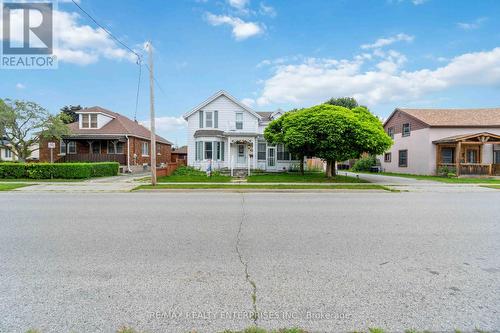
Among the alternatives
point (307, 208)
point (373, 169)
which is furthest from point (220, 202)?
point (373, 169)

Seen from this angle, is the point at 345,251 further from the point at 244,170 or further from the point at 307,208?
the point at 244,170

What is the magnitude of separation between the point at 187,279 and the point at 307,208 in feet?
19.2

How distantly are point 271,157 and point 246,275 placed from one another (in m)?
22.0

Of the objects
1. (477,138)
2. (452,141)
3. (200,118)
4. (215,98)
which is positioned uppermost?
(215,98)

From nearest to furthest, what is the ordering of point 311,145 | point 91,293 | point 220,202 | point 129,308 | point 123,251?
point 129,308 → point 91,293 → point 123,251 → point 220,202 → point 311,145

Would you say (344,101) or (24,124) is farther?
(344,101)

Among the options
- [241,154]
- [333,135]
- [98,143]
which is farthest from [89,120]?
[333,135]

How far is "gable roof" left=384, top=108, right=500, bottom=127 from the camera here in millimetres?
24062

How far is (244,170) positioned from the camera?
2356 centimetres

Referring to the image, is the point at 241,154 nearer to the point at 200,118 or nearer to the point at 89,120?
the point at 200,118

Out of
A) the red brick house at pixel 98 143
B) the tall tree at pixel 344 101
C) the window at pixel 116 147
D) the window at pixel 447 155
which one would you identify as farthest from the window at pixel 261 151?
the tall tree at pixel 344 101

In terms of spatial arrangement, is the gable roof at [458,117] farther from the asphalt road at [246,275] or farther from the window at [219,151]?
the asphalt road at [246,275]

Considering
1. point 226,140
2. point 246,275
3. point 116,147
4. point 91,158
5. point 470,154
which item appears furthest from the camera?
point 116,147

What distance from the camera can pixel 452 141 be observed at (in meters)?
22.6
